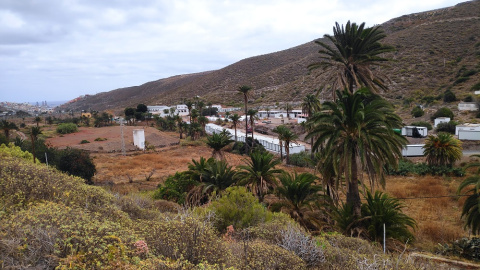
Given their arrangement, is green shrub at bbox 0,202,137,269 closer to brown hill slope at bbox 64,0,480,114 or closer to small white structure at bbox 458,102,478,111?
small white structure at bbox 458,102,478,111

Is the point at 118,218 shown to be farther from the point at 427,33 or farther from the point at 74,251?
the point at 427,33

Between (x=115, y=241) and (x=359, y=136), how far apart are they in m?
8.99

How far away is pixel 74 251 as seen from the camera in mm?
4059

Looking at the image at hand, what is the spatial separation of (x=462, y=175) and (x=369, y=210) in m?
18.3

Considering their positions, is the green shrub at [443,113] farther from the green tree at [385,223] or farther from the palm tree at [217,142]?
the green tree at [385,223]

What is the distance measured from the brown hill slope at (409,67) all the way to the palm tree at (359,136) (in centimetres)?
5017

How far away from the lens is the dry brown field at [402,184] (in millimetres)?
14273

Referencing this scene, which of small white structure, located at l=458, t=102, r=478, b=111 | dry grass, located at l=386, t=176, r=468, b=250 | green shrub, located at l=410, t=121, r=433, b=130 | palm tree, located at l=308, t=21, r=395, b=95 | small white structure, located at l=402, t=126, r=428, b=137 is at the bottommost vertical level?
dry grass, located at l=386, t=176, r=468, b=250

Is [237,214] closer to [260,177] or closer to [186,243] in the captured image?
[186,243]

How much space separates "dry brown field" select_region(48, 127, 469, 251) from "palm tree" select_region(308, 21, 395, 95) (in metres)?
6.17

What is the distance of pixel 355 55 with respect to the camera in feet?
47.5

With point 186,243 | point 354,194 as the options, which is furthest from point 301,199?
point 186,243

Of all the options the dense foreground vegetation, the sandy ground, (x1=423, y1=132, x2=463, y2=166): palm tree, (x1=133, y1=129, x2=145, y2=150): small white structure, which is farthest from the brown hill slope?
the dense foreground vegetation

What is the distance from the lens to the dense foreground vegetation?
4.08 m
